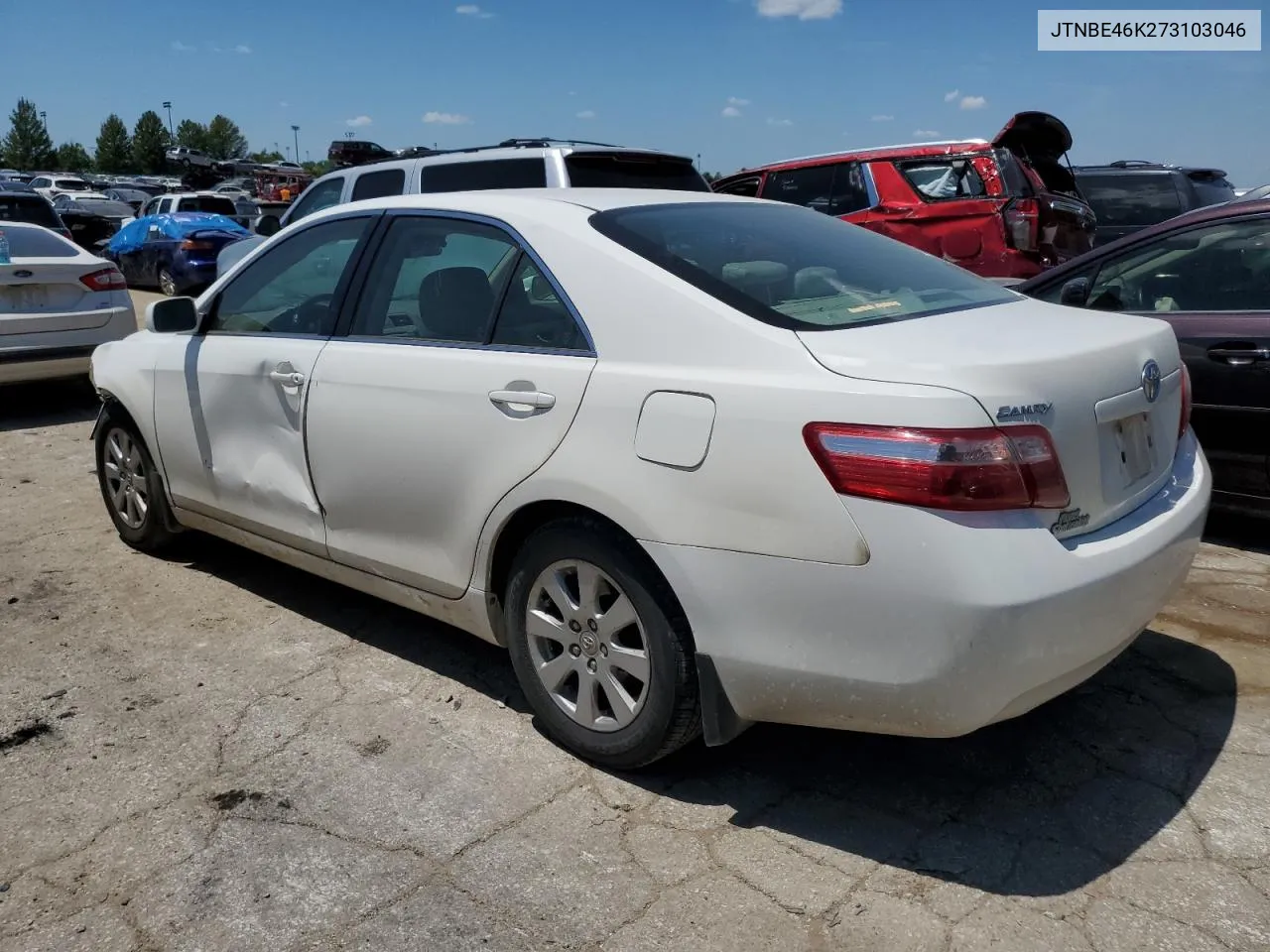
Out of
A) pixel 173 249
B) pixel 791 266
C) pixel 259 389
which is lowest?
pixel 259 389

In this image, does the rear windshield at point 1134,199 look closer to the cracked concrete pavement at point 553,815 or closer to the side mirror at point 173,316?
the cracked concrete pavement at point 553,815

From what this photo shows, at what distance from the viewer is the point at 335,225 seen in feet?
13.1

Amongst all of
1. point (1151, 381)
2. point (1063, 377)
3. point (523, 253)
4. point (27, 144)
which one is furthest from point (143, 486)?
point (27, 144)

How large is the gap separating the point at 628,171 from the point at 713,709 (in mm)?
5654

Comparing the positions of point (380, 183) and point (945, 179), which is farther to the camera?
point (945, 179)

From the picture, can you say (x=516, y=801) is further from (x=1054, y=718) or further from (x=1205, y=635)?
(x=1205, y=635)

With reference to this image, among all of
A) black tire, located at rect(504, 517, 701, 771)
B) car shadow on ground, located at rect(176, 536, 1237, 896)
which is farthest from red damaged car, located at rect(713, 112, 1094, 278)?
black tire, located at rect(504, 517, 701, 771)

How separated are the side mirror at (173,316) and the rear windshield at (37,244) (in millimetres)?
4611

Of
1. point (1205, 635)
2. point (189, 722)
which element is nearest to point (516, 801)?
point (189, 722)

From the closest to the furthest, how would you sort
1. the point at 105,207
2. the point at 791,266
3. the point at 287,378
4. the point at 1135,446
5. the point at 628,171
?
the point at 1135,446
the point at 791,266
the point at 287,378
the point at 628,171
the point at 105,207

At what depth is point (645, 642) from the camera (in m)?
2.84

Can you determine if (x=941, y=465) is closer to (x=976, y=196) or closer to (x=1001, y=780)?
(x=1001, y=780)

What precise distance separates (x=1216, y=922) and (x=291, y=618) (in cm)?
330

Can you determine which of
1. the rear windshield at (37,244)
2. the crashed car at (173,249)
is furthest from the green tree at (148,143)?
the rear windshield at (37,244)
